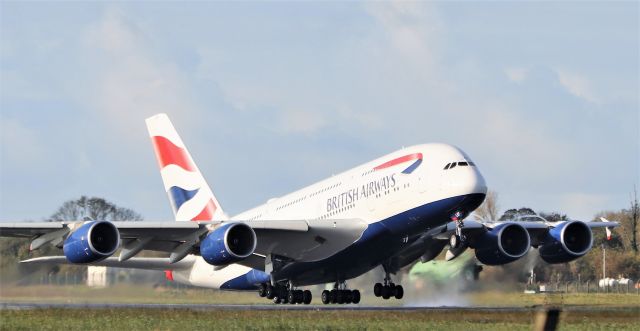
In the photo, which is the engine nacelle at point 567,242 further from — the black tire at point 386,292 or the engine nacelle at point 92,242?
the engine nacelle at point 92,242

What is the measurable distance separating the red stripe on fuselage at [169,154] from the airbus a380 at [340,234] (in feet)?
11.0

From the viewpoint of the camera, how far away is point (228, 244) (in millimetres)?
39375

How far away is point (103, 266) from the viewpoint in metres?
48.9

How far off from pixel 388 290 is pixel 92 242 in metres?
11.8

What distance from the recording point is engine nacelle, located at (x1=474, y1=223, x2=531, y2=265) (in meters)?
44.1

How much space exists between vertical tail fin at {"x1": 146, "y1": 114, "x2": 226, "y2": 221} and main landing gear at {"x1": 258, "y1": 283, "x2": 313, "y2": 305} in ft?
20.3

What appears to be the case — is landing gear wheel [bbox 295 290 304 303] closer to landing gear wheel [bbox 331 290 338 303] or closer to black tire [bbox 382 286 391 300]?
landing gear wheel [bbox 331 290 338 303]

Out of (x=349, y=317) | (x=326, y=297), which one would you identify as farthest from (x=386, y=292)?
(x=349, y=317)

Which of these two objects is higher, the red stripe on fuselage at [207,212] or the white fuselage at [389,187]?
the red stripe on fuselage at [207,212]

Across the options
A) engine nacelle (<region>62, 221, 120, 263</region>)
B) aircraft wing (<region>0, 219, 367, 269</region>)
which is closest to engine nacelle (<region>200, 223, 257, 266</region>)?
aircraft wing (<region>0, 219, 367, 269</region>)

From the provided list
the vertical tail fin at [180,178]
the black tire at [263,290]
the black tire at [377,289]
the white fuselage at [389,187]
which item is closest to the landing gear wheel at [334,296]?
the black tire at [377,289]

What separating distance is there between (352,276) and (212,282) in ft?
23.7

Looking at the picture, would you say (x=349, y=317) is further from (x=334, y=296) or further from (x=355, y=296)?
(x=355, y=296)

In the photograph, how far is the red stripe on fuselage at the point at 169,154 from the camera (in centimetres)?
5181
